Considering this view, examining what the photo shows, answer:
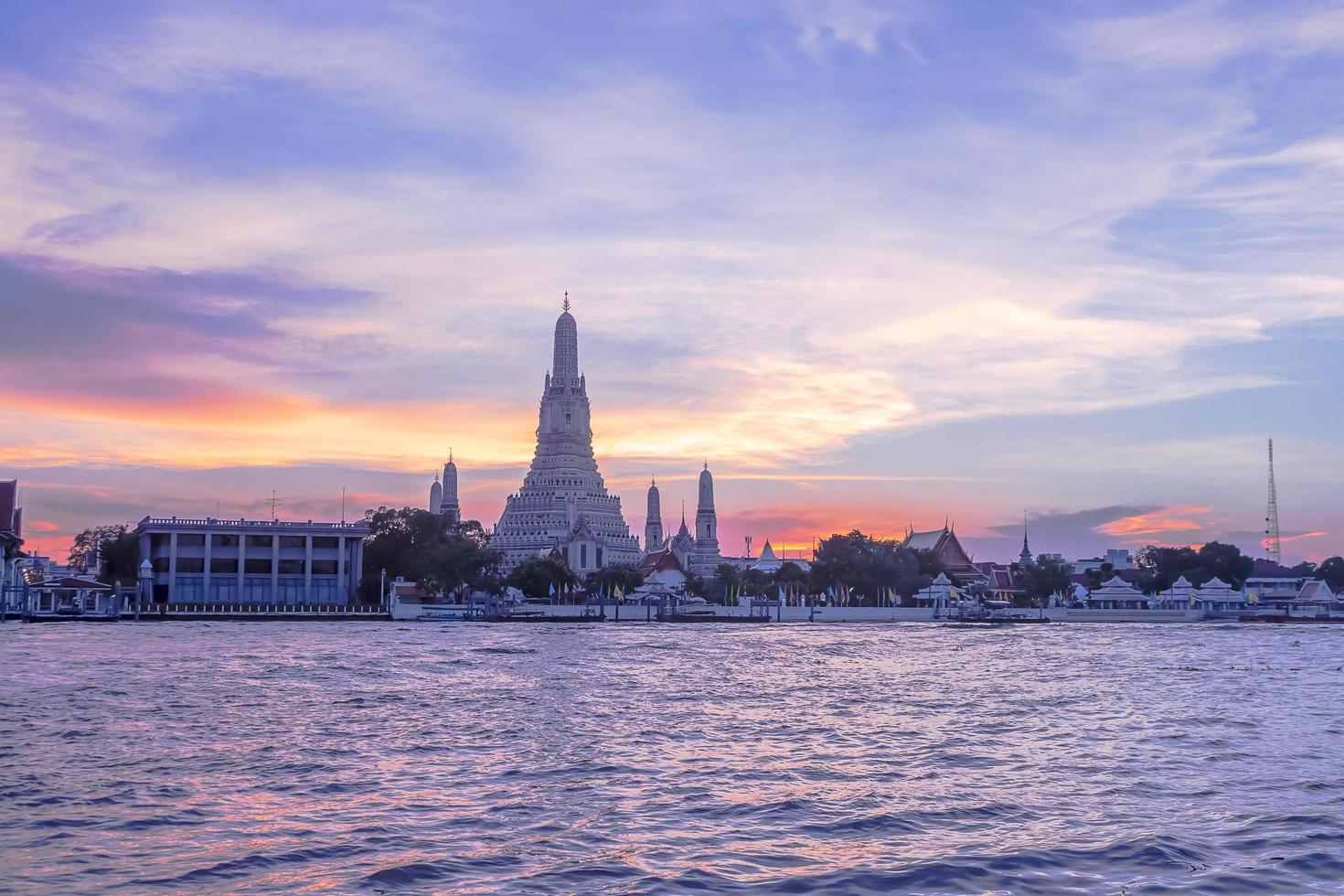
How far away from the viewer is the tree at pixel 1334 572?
17038 cm

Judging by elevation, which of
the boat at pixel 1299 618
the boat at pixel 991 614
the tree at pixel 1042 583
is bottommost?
the boat at pixel 1299 618

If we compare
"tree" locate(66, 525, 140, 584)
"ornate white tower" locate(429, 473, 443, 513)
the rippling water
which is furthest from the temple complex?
the rippling water

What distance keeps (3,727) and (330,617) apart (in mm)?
88212

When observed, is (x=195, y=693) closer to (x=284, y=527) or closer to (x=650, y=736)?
(x=650, y=736)

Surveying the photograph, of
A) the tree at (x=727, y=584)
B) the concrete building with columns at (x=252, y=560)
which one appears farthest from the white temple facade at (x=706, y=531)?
the concrete building with columns at (x=252, y=560)

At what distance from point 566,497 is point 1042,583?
6118 centimetres

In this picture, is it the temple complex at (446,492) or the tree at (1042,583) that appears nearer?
the tree at (1042,583)

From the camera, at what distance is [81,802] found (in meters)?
15.8

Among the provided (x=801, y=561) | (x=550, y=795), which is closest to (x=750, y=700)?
(x=550, y=795)

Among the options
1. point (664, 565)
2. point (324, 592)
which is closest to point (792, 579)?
point (664, 565)

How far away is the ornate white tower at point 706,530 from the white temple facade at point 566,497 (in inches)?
515

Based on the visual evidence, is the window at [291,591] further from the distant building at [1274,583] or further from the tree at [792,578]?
the distant building at [1274,583]

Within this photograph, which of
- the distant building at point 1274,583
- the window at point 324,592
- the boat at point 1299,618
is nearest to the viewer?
the window at point 324,592

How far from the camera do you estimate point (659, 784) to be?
17.8 meters
